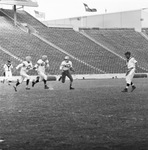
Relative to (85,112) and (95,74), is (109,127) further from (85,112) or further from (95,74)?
(95,74)

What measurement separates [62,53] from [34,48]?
3314 millimetres

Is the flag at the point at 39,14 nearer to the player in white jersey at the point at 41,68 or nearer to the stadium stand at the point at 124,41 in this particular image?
the stadium stand at the point at 124,41

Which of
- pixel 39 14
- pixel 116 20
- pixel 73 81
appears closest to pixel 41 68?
pixel 73 81

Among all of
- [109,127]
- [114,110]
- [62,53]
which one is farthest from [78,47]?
[109,127]

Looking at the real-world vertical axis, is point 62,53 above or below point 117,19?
below

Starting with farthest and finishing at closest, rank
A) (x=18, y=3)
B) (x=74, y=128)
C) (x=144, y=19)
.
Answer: (x=144, y=19) < (x=18, y=3) < (x=74, y=128)

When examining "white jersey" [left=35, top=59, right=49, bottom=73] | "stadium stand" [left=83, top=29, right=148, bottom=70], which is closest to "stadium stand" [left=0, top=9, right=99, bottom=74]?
Answer: "stadium stand" [left=83, top=29, right=148, bottom=70]

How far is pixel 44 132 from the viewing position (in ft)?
25.5

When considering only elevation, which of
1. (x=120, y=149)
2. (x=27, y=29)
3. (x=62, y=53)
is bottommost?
(x=120, y=149)

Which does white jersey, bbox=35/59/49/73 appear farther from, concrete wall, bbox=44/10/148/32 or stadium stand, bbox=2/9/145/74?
concrete wall, bbox=44/10/148/32

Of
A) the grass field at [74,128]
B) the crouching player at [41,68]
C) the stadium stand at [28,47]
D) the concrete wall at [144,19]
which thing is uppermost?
the concrete wall at [144,19]

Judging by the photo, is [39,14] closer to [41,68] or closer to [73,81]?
[73,81]

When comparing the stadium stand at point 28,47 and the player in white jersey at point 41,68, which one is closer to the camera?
the player in white jersey at point 41,68

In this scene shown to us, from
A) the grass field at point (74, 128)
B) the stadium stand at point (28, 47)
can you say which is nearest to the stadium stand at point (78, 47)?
the stadium stand at point (28, 47)
